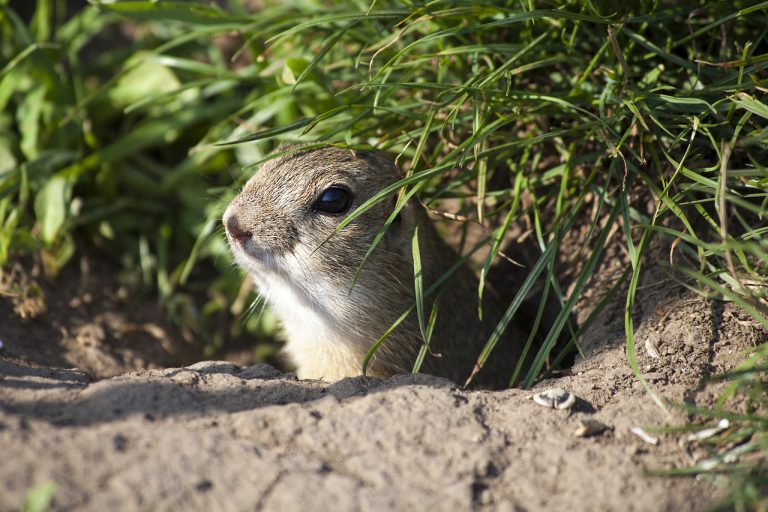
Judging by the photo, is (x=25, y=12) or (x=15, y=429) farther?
(x=25, y=12)

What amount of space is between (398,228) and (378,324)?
2.03 feet

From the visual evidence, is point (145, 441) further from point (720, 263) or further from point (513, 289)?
point (513, 289)

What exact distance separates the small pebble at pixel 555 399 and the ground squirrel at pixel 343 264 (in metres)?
0.88

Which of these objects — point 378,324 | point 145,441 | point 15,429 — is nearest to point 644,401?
point 378,324

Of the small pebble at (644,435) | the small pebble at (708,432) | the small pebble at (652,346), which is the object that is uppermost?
the small pebble at (644,435)

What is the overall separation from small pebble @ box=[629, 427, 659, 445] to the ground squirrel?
4.28 ft

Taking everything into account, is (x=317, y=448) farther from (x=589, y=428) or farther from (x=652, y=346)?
(x=652, y=346)

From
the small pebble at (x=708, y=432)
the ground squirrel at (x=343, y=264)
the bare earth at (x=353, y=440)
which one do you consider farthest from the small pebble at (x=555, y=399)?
the ground squirrel at (x=343, y=264)

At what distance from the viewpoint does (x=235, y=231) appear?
4109 mm

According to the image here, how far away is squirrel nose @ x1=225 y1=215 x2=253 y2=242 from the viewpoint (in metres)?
4.11

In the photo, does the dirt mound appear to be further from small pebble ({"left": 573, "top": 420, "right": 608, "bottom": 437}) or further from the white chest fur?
the white chest fur

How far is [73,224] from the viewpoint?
17.8 ft

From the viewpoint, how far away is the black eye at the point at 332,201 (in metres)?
4.29

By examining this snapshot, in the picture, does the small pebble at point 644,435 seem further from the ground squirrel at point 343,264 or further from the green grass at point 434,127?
the ground squirrel at point 343,264
